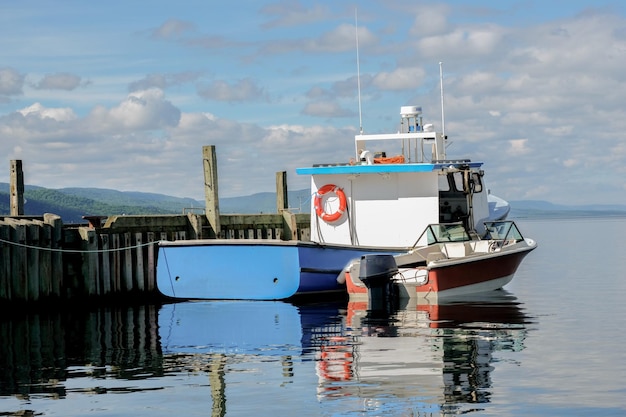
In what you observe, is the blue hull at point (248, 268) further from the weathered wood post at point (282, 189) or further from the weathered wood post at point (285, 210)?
the weathered wood post at point (282, 189)

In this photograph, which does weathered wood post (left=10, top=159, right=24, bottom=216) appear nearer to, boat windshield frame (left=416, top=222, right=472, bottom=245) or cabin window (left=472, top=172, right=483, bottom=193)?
boat windshield frame (left=416, top=222, right=472, bottom=245)

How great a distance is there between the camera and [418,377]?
1605 centimetres

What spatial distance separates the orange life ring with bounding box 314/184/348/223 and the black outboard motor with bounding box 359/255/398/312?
4.80 m

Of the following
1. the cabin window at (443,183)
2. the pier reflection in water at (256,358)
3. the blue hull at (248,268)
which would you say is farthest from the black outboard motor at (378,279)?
the cabin window at (443,183)

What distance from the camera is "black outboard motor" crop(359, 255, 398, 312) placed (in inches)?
991

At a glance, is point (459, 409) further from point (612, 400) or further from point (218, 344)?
point (218, 344)

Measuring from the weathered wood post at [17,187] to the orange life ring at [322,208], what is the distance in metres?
8.64

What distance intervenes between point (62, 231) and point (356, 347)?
10.7m

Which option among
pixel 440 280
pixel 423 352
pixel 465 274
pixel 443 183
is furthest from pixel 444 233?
pixel 423 352

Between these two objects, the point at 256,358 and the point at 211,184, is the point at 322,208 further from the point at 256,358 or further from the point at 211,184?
the point at 256,358

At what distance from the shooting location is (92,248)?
27328mm

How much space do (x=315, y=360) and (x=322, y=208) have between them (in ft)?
41.7

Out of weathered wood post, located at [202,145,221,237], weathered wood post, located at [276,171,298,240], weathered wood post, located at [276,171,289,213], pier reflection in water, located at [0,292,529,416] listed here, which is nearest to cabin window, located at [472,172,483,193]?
pier reflection in water, located at [0,292,529,416]

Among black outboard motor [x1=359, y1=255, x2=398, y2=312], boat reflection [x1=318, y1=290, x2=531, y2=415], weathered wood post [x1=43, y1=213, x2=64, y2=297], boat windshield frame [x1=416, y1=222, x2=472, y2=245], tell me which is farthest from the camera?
boat windshield frame [x1=416, y1=222, x2=472, y2=245]
